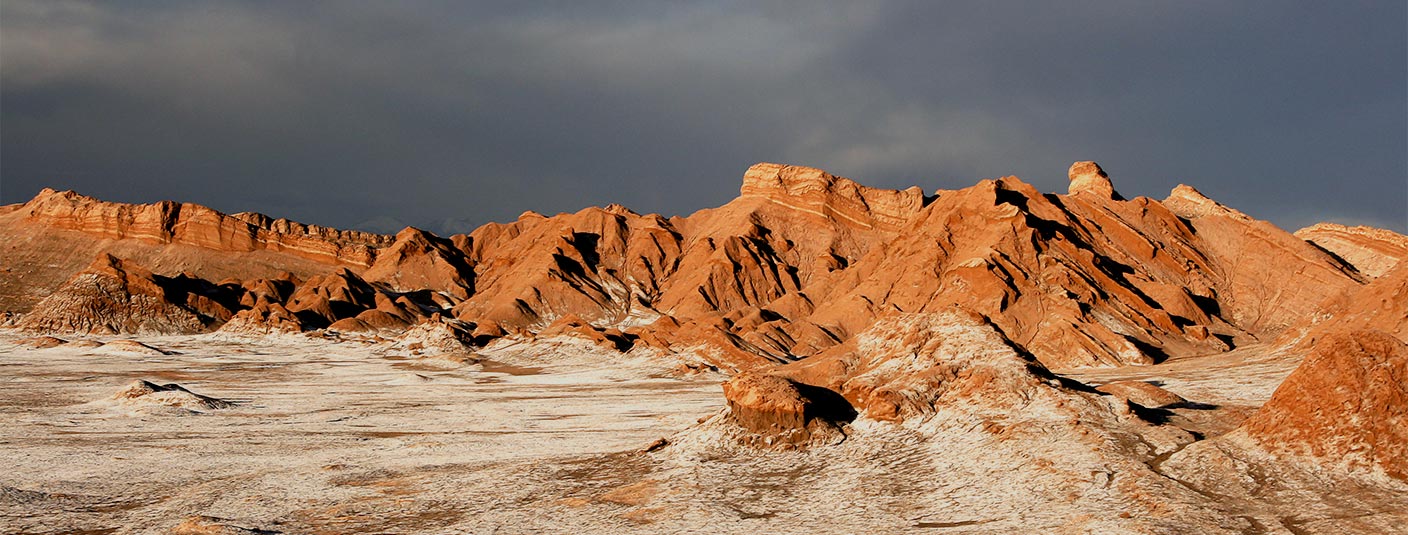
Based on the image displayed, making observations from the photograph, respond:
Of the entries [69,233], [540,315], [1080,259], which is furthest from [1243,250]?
[69,233]

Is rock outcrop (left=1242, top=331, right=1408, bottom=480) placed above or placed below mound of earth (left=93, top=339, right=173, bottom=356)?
above

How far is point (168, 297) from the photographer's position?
118188 millimetres

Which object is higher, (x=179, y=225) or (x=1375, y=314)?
(x=179, y=225)

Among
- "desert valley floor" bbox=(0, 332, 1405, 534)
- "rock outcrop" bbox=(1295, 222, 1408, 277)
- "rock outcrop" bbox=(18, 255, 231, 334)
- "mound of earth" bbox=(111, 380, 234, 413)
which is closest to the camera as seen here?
"desert valley floor" bbox=(0, 332, 1405, 534)

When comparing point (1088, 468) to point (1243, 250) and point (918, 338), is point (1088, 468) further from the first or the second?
point (1243, 250)

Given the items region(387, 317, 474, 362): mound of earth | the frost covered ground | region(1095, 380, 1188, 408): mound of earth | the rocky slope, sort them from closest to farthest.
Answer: the frost covered ground
region(1095, 380, 1188, 408): mound of earth
the rocky slope
region(387, 317, 474, 362): mound of earth

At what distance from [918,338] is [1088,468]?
11056 mm

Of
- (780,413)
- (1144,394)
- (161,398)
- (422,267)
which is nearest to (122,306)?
(422,267)

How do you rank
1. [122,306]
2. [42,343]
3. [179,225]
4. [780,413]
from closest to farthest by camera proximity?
[780,413] → [42,343] → [122,306] → [179,225]

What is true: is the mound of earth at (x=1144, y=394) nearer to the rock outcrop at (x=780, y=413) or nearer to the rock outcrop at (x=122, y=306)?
the rock outcrop at (x=780, y=413)

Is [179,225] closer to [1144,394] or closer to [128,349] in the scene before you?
[128,349]

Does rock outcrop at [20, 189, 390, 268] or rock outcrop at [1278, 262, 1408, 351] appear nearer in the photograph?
rock outcrop at [1278, 262, 1408, 351]

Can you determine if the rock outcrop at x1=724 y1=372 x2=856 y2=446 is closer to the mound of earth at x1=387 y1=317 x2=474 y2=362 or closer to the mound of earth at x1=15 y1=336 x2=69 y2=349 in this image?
the mound of earth at x1=387 y1=317 x2=474 y2=362

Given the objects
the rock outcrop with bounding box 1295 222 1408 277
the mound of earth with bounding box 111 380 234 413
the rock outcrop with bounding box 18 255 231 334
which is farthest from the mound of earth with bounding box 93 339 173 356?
the rock outcrop with bounding box 1295 222 1408 277
